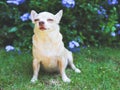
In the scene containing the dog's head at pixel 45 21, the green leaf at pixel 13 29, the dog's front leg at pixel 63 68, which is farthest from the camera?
the green leaf at pixel 13 29

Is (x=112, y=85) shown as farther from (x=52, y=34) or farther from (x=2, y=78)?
(x=2, y=78)

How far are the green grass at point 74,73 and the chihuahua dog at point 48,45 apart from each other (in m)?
0.14

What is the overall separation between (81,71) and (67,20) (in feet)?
4.36

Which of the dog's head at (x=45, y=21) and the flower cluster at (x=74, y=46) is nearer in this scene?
the dog's head at (x=45, y=21)

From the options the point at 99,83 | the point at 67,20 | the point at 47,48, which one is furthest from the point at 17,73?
the point at 67,20

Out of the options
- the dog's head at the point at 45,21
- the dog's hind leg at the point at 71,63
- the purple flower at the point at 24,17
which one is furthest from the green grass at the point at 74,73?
the dog's head at the point at 45,21

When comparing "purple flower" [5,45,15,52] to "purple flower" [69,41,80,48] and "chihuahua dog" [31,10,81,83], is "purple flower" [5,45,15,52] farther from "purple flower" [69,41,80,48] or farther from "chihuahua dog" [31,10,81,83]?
"chihuahua dog" [31,10,81,83]

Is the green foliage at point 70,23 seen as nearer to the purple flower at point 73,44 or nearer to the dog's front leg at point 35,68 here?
the purple flower at point 73,44

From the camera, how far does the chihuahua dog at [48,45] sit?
5227mm

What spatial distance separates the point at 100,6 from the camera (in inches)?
281

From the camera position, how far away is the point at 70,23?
6895mm

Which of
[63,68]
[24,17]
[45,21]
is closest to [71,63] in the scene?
[63,68]

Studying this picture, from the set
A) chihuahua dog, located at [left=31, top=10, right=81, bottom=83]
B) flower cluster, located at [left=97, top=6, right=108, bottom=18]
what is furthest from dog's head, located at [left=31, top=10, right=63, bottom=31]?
flower cluster, located at [left=97, top=6, right=108, bottom=18]

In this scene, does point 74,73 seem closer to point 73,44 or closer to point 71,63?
point 71,63
